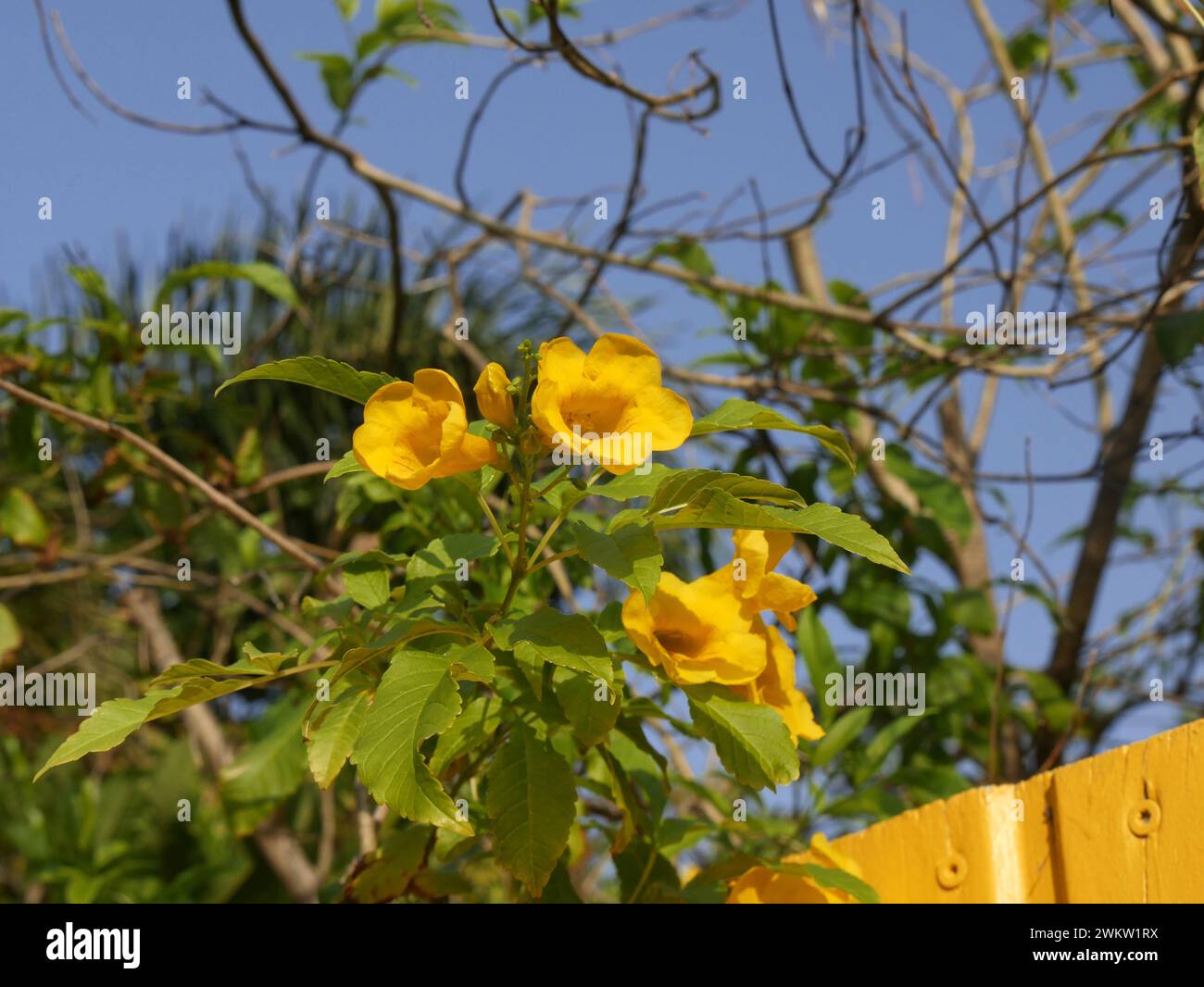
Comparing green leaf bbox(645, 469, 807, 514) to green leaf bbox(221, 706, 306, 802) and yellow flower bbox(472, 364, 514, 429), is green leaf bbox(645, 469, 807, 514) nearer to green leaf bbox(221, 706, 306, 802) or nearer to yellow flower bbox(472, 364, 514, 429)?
yellow flower bbox(472, 364, 514, 429)

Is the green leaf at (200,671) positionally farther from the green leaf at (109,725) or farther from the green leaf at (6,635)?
the green leaf at (6,635)

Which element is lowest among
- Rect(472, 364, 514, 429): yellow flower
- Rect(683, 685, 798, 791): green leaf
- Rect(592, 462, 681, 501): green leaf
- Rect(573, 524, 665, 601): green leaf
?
Rect(683, 685, 798, 791): green leaf

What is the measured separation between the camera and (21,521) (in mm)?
2484

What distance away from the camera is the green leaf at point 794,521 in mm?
935

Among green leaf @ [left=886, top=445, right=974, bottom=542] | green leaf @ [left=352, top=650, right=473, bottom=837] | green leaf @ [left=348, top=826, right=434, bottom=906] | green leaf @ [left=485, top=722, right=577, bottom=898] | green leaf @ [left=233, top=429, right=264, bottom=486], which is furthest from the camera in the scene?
green leaf @ [left=233, top=429, right=264, bottom=486]

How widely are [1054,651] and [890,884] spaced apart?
4.86ft

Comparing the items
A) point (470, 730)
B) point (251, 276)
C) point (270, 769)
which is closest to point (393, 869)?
point (470, 730)

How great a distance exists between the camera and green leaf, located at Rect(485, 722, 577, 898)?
3.26 feet

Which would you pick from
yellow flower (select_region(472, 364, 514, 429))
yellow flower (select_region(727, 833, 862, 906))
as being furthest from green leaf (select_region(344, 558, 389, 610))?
yellow flower (select_region(727, 833, 862, 906))

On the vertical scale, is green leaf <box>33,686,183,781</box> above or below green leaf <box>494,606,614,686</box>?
below

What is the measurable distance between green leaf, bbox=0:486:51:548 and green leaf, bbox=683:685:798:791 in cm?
188

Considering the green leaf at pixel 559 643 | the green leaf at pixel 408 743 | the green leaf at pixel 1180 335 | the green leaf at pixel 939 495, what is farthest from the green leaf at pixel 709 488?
the green leaf at pixel 939 495

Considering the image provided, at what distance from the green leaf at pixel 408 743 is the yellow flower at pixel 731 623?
203 mm

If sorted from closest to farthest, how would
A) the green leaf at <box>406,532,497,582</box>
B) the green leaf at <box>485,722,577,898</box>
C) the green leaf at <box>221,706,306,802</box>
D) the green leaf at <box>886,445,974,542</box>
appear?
the green leaf at <box>485,722,577,898</box> → the green leaf at <box>406,532,497,582</box> → the green leaf at <box>221,706,306,802</box> → the green leaf at <box>886,445,974,542</box>
